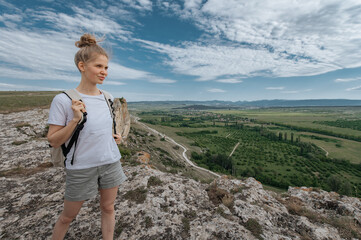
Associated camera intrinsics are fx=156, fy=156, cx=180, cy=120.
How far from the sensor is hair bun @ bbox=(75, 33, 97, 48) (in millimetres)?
2267

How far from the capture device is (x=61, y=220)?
240 centimetres

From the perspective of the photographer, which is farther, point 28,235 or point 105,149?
point 28,235

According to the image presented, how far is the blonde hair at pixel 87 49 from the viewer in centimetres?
221

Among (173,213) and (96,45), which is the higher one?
(96,45)

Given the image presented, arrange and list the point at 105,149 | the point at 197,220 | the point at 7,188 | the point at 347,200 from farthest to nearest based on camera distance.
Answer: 1. the point at 347,200
2. the point at 7,188
3. the point at 197,220
4. the point at 105,149

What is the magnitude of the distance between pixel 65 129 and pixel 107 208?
1.59 metres

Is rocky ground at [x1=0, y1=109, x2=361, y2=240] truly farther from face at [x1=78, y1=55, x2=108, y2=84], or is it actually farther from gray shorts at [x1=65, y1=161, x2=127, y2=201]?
face at [x1=78, y1=55, x2=108, y2=84]

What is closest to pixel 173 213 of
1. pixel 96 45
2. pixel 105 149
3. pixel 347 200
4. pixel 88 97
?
pixel 105 149

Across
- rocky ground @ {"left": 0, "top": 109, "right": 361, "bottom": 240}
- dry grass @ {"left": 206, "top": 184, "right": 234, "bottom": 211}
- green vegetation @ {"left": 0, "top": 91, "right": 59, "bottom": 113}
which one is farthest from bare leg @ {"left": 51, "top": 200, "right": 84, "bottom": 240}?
green vegetation @ {"left": 0, "top": 91, "right": 59, "bottom": 113}

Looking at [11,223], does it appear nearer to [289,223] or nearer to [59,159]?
[59,159]

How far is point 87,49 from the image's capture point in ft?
7.25

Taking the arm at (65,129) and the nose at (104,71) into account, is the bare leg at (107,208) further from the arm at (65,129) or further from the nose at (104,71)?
the nose at (104,71)

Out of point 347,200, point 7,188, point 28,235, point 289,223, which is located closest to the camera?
point 28,235

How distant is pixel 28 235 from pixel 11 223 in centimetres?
87
